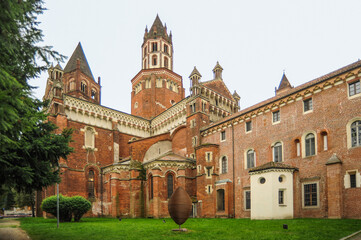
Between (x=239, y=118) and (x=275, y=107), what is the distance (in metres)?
4.21

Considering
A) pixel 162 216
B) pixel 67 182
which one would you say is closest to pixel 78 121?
pixel 67 182

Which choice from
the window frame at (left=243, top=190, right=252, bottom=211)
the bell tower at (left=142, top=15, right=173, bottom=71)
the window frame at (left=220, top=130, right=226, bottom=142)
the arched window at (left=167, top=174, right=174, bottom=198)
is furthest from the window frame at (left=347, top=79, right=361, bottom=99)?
the bell tower at (left=142, top=15, right=173, bottom=71)

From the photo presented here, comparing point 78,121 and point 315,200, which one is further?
point 78,121

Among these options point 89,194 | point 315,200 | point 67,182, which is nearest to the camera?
point 315,200

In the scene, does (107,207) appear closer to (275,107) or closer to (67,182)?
(67,182)

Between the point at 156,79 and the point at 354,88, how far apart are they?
3256 centimetres

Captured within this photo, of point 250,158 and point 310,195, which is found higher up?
point 250,158

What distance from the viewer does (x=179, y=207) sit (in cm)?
1620

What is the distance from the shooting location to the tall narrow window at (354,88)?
21.0m

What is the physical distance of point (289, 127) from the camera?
2533 cm

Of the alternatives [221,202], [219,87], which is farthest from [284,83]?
[221,202]

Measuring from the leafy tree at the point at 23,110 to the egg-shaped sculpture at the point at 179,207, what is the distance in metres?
5.97

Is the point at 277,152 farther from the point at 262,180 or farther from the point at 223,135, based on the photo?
the point at 223,135

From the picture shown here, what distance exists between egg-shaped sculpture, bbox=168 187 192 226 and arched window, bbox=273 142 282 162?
12195 millimetres
